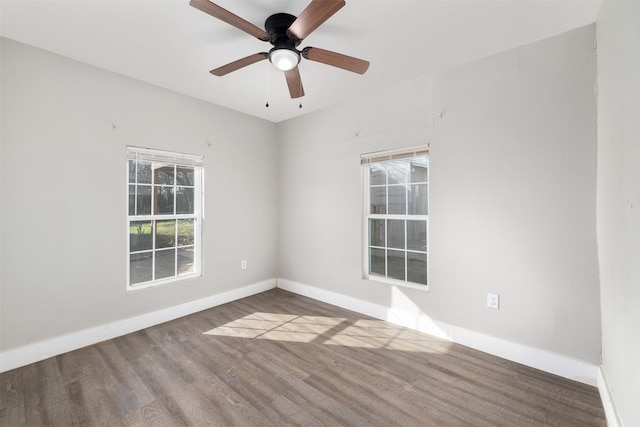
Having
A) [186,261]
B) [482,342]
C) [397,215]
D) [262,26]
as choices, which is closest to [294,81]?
[262,26]

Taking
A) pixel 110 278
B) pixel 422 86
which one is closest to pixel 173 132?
pixel 110 278

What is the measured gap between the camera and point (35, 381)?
6.98 ft

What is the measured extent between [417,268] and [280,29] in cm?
257

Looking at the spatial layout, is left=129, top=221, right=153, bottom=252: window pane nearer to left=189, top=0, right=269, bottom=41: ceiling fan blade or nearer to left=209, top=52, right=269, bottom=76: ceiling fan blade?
left=209, top=52, right=269, bottom=76: ceiling fan blade

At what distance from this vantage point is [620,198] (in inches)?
59.4

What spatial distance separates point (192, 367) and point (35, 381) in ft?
3.66

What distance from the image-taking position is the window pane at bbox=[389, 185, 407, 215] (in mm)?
3189

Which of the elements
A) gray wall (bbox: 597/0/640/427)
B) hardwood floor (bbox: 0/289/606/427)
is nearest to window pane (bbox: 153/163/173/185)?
hardwood floor (bbox: 0/289/606/427)

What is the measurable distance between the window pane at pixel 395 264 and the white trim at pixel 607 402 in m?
1.66

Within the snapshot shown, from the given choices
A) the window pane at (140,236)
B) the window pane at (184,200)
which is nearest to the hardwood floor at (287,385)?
the window pane at (140,236)

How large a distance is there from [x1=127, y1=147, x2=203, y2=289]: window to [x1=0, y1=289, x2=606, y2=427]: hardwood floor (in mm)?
703

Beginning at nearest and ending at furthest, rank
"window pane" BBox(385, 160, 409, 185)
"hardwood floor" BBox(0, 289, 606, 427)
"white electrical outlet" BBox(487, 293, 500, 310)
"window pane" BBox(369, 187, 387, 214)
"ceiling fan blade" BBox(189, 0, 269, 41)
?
"ceiling fan blade" BBox(189, 0, 269, 41) → "hardwood floor" BBox(0, 289, 606, 427) → "white electrical outlet" BBox(487, 293, 500, 310) → "window pane" BBox(385, 160, 409, 185) → "window pane" BBox(369, 187, 387, 214)

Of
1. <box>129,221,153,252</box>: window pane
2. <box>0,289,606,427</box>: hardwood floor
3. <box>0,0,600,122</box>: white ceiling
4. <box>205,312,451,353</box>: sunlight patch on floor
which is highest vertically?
<box>0,0,600,122</box>: white ceiling

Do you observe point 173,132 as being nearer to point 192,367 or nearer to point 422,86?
point 192,367
